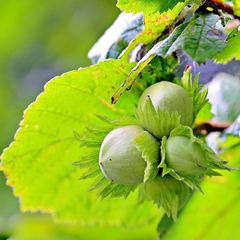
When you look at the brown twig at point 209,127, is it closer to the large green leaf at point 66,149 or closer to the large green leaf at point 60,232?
the large green leaf at point 66,149

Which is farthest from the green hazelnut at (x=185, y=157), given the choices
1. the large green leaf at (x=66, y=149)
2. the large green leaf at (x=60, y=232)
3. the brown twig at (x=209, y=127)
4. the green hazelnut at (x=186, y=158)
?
the large green leaf at (x=60, y=232)

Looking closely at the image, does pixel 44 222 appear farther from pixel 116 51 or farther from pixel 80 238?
pixel 116 51

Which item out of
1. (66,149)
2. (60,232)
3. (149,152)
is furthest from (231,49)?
(60,232)

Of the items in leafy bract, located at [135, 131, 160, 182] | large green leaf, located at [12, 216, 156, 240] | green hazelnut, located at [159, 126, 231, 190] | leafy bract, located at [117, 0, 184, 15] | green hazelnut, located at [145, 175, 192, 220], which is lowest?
large green leaf, located at [12, 216, 156, 240]

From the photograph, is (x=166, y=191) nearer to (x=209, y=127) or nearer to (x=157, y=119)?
(x=157, y=119)

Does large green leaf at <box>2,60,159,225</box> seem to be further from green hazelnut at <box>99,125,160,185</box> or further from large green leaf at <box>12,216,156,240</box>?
large green leaf at <box>12,216,156,240</box>

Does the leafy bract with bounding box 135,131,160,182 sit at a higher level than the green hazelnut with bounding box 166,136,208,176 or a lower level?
higher

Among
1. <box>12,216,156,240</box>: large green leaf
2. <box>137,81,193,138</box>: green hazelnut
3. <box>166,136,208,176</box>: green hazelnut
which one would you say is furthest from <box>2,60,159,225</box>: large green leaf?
<box>12,216,156,240</box>: large green leaf
